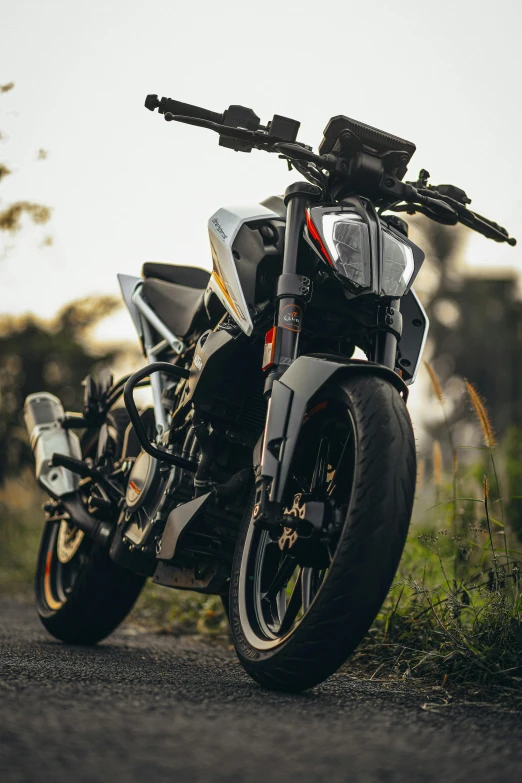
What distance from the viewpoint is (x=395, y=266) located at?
8.41ft

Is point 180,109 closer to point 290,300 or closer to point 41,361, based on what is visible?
point 290,300

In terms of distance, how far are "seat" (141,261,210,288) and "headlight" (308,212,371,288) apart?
63.6 inches

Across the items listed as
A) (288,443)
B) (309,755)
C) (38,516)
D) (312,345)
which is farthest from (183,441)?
(38,516)

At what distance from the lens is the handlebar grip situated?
9.23 ft

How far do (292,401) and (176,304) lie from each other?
1535 mm

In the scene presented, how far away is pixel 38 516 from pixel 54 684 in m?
8.85

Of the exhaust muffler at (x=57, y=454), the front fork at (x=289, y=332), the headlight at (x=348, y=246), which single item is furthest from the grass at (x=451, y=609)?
the exhaust muffler at (x=57, y=454)

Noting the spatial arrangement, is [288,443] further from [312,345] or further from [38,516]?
[38,516]

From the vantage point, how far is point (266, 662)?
2275 mm

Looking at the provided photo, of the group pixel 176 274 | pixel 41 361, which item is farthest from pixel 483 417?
pixel 41 361

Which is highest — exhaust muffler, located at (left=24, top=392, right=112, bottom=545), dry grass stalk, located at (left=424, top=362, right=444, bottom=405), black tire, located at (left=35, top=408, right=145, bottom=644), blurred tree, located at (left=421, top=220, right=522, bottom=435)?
blurred tree, located at (left=421, top=220, right=522, bottom=435)

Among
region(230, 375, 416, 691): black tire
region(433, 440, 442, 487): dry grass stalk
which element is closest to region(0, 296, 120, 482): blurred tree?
region(433, 440, 442, 487): dry grass stalk

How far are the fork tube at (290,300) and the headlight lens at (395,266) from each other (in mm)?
252

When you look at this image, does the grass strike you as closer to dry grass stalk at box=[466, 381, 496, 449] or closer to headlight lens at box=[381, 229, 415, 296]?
dry grass stalk at box=[466, 381, 496, 449]
